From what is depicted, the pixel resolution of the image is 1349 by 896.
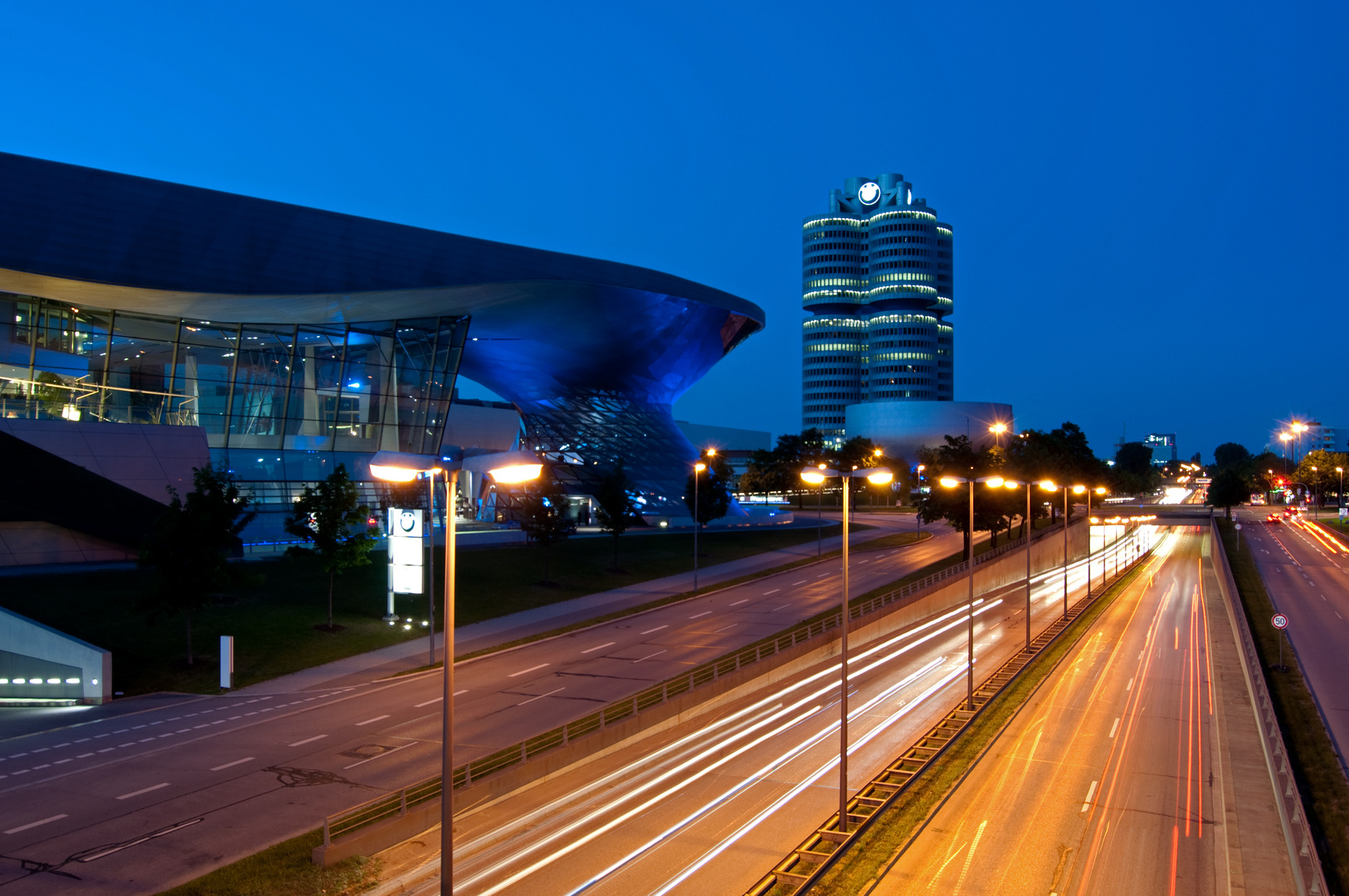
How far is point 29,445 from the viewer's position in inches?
1591

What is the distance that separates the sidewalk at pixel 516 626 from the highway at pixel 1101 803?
18.5 metres

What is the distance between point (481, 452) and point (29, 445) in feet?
119

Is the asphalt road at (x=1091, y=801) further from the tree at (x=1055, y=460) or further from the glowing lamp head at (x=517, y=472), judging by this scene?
the tree at (x=1055, y=460)

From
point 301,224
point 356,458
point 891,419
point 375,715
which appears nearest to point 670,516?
point 356,458

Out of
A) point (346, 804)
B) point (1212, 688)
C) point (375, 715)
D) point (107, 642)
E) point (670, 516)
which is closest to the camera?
point (346, 804)

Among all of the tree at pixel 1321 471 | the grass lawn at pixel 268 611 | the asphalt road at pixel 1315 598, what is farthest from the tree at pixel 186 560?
the tree at pixel 1321 471

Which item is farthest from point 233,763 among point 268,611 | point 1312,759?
point 1312,759

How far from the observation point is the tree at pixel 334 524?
3606 cm

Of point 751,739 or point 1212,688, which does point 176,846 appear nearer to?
point 751,739

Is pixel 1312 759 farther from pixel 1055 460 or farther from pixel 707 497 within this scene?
pixel 1055 460

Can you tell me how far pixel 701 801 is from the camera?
18.8 metres

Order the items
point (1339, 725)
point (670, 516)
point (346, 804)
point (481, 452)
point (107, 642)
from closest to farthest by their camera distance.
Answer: point (481, 452) → point (346, 804) → point (1339, 725) → point (107, 642) → point (670, 516)

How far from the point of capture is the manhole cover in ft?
69.4

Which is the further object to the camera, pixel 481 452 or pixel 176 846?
pixel 176 846
